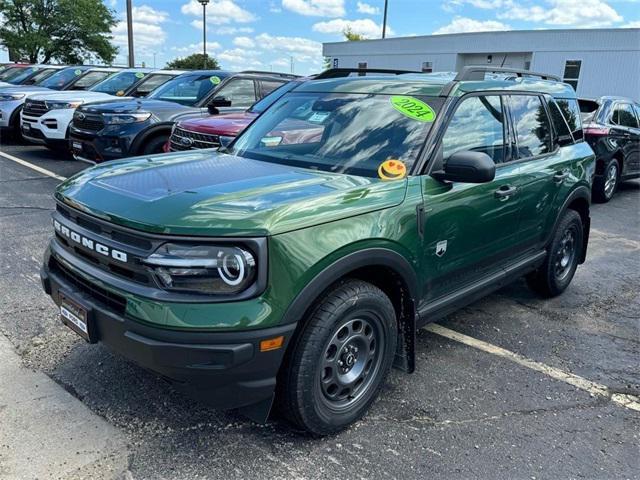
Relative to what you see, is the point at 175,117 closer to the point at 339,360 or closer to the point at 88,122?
the point at 88,122

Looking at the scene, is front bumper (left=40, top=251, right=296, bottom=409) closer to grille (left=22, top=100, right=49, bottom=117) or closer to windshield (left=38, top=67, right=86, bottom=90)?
grille (left=22, top=100, right=49, bottom=117)

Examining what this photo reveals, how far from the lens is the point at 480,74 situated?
150 inches

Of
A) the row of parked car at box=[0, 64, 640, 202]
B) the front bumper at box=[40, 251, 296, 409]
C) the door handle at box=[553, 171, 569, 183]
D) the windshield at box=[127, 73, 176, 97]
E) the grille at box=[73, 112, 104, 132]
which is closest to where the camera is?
the front bumper at box=[40, 251, 296, 409]

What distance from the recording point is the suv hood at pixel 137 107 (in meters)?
8.20

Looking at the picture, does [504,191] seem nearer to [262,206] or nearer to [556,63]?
[262,206]

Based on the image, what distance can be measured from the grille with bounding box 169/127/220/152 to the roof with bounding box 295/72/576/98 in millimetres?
3013

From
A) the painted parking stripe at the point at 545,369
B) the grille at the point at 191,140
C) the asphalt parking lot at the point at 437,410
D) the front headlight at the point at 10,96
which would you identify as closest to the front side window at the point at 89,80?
the front headlight at the point at 10,96

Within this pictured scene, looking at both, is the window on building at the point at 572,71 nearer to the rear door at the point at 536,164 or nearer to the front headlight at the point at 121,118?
the front headlight at the point at 121,118

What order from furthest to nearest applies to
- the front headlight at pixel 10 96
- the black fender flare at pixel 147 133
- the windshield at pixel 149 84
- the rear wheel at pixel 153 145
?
the front headlight at pixel 10 96
the windshield at pixel 149 84
the rear wheel at pixel 153 145
the black fender flare at pixel 147 133

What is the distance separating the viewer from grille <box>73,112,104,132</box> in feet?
26.7

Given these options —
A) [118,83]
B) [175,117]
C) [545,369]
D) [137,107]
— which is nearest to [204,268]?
[545,369]

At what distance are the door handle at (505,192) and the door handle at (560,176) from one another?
2.44ft

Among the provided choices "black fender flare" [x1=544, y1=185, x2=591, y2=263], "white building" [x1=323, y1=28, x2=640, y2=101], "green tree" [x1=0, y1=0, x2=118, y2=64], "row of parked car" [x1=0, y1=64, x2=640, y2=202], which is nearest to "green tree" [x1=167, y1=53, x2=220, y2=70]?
"green tree" [x1=0, y1=0, x2=118, y2=64]

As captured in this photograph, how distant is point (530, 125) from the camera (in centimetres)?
421
